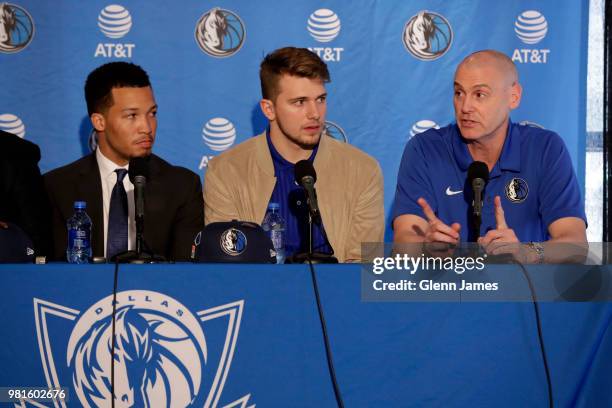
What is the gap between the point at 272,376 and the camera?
2.29 m

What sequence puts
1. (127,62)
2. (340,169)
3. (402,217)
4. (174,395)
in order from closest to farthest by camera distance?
(174,395), (402,217), (340,169), (127,62)

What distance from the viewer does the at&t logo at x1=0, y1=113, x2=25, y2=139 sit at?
412 cm

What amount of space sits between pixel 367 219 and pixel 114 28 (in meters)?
1.62

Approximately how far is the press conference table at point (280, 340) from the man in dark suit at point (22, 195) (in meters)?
1.14

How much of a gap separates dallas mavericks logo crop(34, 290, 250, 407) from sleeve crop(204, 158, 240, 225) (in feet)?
4.39

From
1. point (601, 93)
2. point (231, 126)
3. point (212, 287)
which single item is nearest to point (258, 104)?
point (231, 126)

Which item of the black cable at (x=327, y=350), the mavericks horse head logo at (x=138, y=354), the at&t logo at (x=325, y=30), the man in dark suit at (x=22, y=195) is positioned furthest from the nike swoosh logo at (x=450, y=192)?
the man in dark suit at (x=22, y=195)

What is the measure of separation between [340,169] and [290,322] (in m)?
1.58

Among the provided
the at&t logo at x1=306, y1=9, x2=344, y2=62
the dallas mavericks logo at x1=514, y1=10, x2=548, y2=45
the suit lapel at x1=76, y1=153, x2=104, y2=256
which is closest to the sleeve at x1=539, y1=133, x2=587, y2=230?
the dallas mavericks logo at x1=514, y1=10, x2=548, y2=45

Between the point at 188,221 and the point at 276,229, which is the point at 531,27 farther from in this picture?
the point at 188,221

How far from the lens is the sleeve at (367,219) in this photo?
370cm

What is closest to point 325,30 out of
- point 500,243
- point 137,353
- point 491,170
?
point 491,170

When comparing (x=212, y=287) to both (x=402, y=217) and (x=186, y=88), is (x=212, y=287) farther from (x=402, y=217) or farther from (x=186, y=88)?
(x=186, y=88)

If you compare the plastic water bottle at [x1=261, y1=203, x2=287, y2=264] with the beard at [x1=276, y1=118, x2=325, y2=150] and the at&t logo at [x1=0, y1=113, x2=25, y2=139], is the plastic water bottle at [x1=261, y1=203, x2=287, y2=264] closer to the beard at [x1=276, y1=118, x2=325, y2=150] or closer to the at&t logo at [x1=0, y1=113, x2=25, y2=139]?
the beard at [x1=276, y1=118, x2=325, y2=150]
